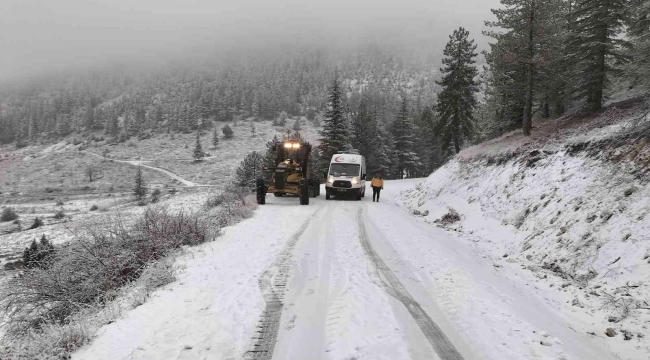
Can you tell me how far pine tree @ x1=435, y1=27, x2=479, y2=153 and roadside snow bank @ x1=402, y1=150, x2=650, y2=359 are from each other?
68.9 feet

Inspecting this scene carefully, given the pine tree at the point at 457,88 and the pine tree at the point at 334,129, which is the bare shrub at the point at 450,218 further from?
the pine tree at the point at 334,129

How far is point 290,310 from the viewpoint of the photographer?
528 cm

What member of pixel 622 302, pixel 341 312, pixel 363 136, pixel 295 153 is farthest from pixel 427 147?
pixel 341 312

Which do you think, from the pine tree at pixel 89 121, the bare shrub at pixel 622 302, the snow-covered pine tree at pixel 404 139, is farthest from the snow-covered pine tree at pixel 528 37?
the pine tree at pixel 89 121

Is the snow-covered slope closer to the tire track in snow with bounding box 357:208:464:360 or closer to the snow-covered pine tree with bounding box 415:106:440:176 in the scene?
the tire track in snow with bounding box 357:208:464:360

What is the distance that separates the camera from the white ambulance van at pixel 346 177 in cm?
2241

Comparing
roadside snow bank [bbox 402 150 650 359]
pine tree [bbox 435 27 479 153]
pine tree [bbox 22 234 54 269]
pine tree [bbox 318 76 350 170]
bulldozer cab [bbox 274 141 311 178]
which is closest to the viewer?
roadside snow bank [bbox 402 150 650 359]

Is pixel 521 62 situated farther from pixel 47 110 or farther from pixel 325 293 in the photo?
pixel 47 110

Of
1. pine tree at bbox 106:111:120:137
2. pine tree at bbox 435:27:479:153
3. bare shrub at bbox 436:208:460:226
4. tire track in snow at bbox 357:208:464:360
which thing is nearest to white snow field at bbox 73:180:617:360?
tire track in snow at bbox 357:208:464:360

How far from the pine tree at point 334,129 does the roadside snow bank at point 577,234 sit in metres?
26.7

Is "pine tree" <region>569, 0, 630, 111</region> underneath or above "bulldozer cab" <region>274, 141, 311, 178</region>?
above

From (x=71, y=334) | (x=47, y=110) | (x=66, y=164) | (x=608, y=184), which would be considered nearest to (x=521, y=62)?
(x=608, y=184)

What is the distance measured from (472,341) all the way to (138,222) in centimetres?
914

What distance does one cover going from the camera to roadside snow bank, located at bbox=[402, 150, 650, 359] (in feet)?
18.5
